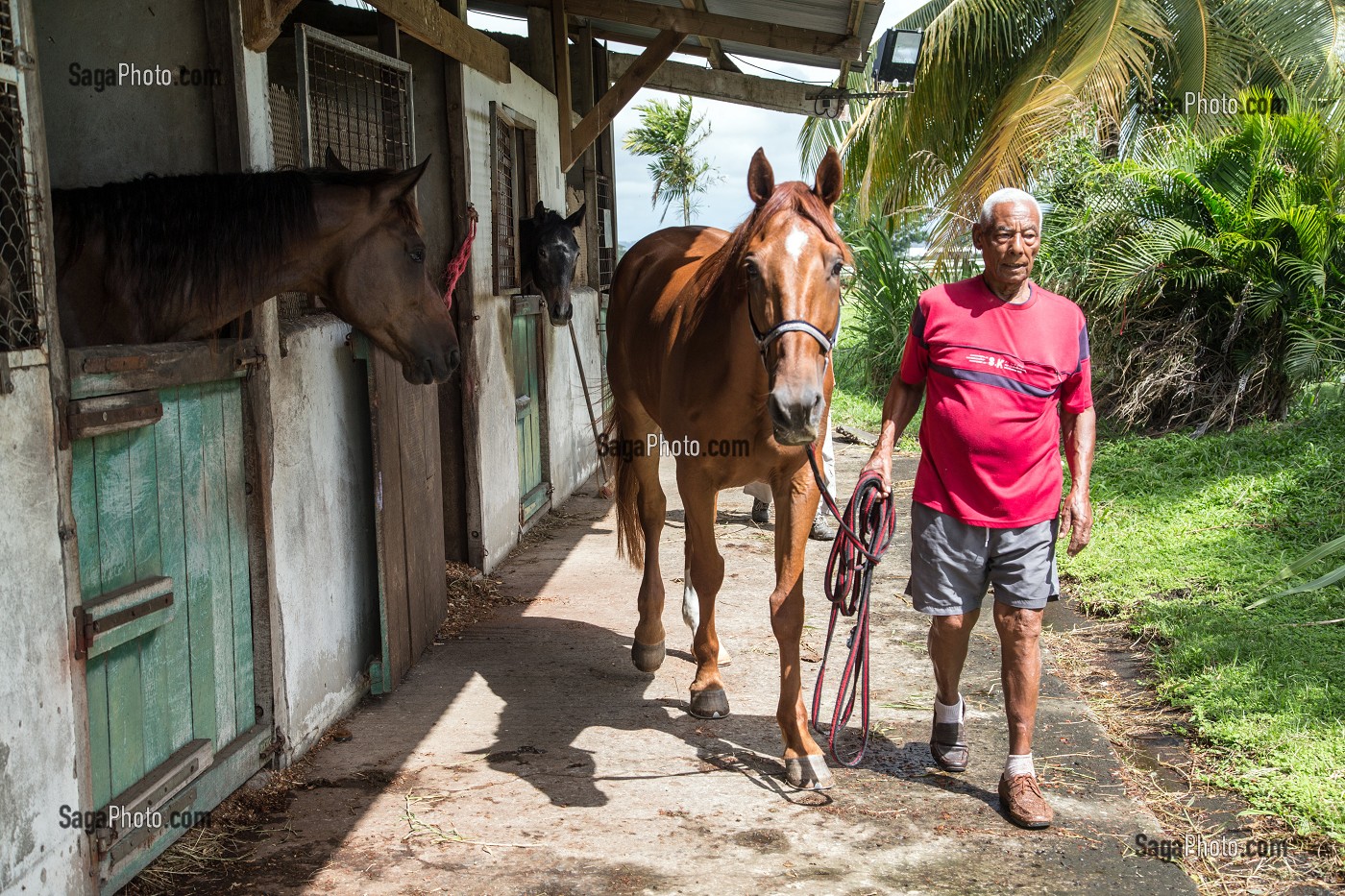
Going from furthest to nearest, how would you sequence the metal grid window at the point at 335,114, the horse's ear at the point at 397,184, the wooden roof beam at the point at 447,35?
the wooden roof beam at the point at 447,35
the metal grid window at the point at 335,114
the horse's ear at the point at 397,184

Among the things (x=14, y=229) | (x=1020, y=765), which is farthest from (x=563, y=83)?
(x=1020, y=765)

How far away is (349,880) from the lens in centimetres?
280

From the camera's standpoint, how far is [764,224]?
319 centimetres

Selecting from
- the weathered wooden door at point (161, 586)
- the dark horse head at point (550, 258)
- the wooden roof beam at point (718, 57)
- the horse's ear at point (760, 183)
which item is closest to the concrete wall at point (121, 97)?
the weathered wooden door at point (161, 586)

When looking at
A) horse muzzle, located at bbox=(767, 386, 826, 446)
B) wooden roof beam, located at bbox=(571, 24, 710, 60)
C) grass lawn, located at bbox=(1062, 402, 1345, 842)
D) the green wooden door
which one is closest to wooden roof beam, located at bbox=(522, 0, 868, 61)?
the green wooden door

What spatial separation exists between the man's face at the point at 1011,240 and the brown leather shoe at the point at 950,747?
1.45m

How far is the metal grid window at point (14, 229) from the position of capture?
85.8 inches

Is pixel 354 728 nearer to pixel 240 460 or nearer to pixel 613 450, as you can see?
pixel 240 460

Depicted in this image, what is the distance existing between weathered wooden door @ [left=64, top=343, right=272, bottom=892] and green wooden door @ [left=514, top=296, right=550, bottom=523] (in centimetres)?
363

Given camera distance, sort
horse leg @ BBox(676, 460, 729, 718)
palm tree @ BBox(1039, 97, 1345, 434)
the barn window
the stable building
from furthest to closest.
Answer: palm tree @ BBox(1039, 97, 1345, 434)
the barn window
horse leg @ BBox(676, 460, 729, 718)
the stable building

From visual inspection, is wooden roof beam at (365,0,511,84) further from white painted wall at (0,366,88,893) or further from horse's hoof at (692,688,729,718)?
horse's hoof at (692,688,729,718)

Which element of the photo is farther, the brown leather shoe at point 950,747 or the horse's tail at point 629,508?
the horse's tail at point 629,508

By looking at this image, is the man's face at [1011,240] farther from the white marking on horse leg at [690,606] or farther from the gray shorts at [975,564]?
the white marking on horse leg at [690,606]

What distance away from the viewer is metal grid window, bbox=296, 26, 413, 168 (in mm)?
3977
